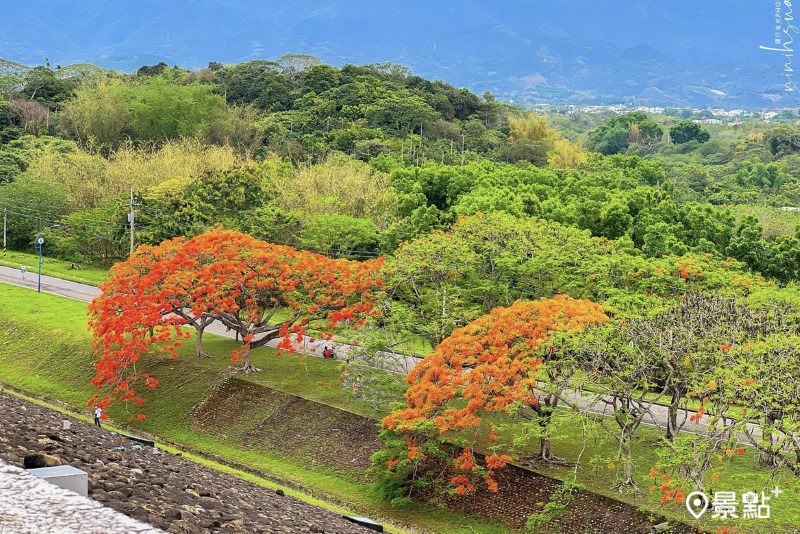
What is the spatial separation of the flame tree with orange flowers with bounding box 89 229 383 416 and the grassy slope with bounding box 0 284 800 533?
1.51m

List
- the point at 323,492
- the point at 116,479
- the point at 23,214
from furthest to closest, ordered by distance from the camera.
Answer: the point at 23,214 < the point at 323,492 < the point at 116,479

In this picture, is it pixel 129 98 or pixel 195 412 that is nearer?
pixel 195 412

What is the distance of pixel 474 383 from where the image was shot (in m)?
28.1

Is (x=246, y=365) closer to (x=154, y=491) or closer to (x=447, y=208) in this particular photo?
(x=154, y=491)

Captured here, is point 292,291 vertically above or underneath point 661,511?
above

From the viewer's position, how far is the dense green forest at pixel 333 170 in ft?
165

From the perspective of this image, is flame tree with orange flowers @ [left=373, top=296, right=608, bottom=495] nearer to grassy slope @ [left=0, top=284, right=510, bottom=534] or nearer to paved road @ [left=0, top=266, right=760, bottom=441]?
grassy slope @ [left=0, top=284, right=510, bottom=534]

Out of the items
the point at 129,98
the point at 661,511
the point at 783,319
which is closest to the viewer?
the point at 661,511

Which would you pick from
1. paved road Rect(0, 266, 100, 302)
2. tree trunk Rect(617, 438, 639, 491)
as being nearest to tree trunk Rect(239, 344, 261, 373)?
paved road Rect(0, 266, 100, 302)

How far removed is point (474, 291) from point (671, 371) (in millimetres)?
11357

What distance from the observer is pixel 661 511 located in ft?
85.4

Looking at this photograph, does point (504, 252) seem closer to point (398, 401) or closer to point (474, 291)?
point (474, 291)

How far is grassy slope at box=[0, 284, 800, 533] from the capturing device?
28.0 meters

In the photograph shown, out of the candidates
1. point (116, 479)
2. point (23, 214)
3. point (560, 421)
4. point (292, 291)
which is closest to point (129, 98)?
point (23, 214)
